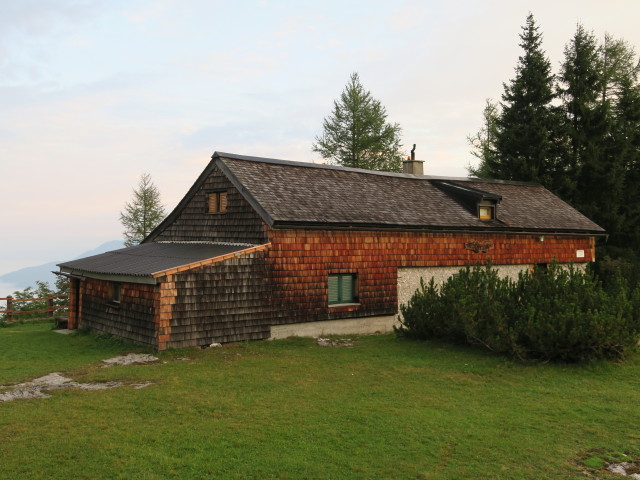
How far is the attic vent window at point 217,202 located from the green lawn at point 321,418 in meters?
6.50

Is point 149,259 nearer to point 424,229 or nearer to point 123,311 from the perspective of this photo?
point 123,311

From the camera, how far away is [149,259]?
17.4 m

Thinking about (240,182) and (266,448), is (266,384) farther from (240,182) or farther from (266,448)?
(240,182)

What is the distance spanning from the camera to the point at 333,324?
18.3 m

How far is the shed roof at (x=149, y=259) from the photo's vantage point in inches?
607

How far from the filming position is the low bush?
13266mm

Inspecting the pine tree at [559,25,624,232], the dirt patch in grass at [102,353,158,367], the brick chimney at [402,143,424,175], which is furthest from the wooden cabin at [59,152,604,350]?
the pine tree at [559,25,624,232]

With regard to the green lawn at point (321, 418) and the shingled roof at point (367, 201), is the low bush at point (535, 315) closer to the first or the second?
the green lawn at point (321, 418)

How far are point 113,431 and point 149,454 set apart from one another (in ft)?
4.08

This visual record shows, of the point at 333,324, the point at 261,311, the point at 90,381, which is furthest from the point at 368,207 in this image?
the point at 90,381

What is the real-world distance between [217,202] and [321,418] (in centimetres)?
1225

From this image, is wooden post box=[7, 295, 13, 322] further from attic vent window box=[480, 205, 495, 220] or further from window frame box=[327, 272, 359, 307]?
attic vent window box=[480, 205, 495, 220]

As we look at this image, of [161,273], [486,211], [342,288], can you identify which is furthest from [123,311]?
[486,211]

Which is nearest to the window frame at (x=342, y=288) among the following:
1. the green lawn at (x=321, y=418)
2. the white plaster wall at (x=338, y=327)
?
the white plaster wall at (x=338, y=327)
